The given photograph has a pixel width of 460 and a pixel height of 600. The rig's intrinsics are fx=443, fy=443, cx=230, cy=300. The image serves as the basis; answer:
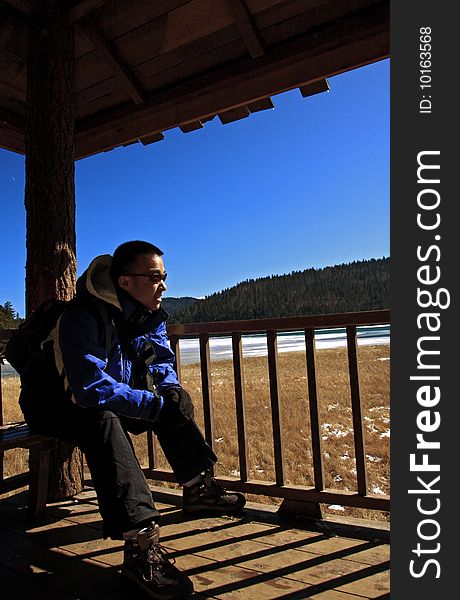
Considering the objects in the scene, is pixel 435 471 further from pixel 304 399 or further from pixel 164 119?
pixel 304 399

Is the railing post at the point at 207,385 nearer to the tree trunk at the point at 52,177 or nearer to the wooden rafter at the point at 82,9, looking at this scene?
the tree trunk at the point at 52,177

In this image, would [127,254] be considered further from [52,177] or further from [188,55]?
[188,55]

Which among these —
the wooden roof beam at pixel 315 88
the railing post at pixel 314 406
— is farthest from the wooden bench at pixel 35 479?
the wooden roof beam at pixel 315 88

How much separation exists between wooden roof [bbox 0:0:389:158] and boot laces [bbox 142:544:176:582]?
2.52 m

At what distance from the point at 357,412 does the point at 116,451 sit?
1102 mm

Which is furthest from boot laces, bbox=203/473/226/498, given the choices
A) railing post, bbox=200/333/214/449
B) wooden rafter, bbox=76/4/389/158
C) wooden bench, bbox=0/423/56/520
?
wooden rafter, bbox=76/4/389/158

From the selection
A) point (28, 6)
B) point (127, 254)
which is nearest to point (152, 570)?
point (127, 254)

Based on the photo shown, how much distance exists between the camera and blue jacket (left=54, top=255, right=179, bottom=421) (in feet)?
5.23

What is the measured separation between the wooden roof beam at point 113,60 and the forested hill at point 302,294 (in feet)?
192

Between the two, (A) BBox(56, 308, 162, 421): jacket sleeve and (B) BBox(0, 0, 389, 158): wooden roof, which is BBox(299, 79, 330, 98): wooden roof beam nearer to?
(B) BBox(0, 0, 389, 158): wooden roof

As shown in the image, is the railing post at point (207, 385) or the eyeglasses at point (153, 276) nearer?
the eyeglasses at point (153, 276)

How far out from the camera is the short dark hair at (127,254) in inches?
74.2

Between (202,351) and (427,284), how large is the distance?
4.60ft

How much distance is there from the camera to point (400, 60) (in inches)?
57.1
